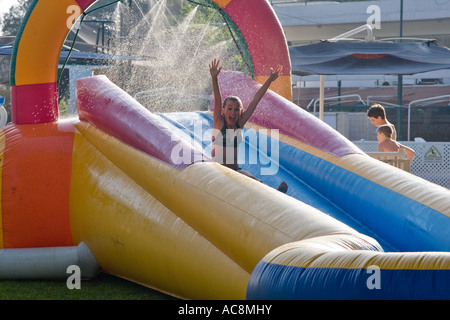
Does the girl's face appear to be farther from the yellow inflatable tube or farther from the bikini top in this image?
the yellow inflatable tube

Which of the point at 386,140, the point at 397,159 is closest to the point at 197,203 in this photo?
the point at 397,159

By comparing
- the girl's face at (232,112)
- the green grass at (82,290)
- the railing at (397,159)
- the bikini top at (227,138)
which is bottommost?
the green grass at (82,290)

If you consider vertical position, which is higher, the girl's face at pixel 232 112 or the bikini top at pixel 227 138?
the girl's face at pixel 232 112

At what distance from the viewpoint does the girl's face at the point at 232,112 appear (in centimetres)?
448

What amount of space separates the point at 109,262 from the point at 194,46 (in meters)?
10.3

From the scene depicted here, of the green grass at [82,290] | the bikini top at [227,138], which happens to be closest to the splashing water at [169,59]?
the bikini top at [227,138]

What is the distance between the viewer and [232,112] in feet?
14.7

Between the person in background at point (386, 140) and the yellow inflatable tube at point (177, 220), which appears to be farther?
the person in background at point (386, 140)

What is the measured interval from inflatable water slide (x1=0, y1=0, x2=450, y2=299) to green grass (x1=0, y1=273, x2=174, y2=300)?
0.07 m

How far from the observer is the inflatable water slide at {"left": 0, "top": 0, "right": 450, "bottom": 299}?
253 centimetres

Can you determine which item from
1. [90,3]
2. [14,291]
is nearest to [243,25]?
[90,3]

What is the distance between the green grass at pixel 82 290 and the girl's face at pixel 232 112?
1285 millimetres

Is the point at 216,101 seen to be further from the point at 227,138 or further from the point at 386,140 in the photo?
the point at 386,140

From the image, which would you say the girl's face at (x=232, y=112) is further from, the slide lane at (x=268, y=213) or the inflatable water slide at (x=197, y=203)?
the slide lane at (x=268, y=213)
